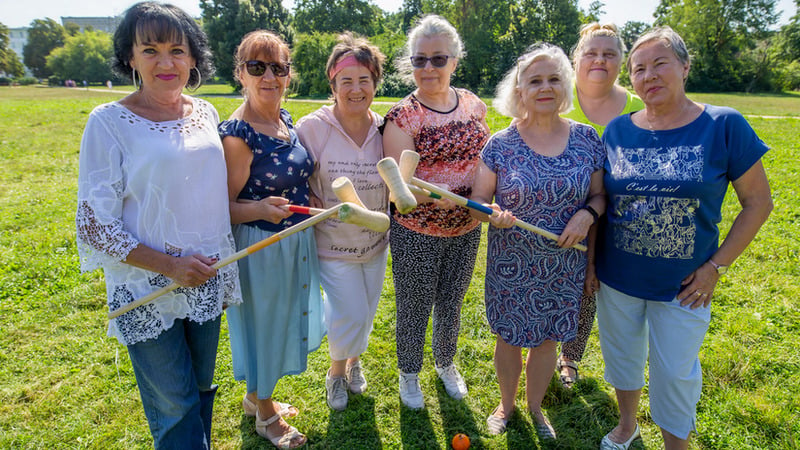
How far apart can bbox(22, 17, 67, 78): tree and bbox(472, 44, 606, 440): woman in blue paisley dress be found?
8751 centimetres

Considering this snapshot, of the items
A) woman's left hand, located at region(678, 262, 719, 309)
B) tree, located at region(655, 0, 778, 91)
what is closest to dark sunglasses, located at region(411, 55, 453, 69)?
woman's left hand, located at region(678, 262, 719, 309)

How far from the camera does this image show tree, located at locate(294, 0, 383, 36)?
47.2m

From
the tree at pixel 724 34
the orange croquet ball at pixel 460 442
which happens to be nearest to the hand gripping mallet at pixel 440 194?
the orange croquet ball at pixel 460 442

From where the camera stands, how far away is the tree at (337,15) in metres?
47.2

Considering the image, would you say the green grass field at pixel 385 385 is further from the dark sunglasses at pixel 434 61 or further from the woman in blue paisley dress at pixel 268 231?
the dark sunglasses at pixel 434 61

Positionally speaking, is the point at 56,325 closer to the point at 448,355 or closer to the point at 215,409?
the point at 215,409

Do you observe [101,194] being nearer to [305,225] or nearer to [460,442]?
[305,225]

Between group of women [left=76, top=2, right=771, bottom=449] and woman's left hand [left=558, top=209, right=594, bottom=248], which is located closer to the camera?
group of women [left=76, top=2, right=771, bottom=449]

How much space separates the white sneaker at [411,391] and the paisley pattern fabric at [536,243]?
0.85 metres

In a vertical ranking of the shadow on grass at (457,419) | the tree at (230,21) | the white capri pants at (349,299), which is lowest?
the shadow on grass at (457,419)

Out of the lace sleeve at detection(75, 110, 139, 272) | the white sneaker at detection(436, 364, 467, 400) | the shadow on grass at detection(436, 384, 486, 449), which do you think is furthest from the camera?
the white sneaker at detection(436, 364, 467, 400)

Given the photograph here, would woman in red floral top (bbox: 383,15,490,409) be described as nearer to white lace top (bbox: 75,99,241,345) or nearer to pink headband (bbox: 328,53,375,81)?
pink headband (bbox: 328,53,375,81)

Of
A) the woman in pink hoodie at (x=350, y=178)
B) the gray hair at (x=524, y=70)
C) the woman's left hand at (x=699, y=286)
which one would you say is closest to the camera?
the woman's left hand at (x=699, y=286)

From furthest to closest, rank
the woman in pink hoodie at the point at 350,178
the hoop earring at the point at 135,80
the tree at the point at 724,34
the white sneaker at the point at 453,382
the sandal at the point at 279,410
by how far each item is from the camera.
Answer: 1. the tree at the point at 724,34
2. the white sneaker at the point at 453,382
3. the sandal at the point at 279,410
4. the woman in pink hoodie at the point at 350,178
5. the hoop earring at the point at 135,80
